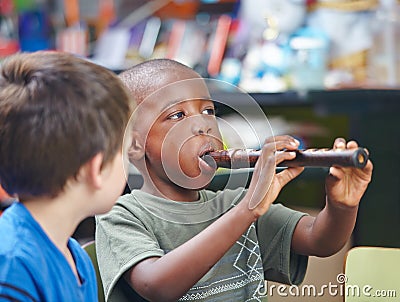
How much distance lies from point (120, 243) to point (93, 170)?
119 millimetres

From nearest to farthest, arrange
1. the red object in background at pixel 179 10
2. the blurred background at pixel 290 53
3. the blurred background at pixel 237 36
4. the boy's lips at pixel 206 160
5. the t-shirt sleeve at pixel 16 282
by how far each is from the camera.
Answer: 1. the t-shirt sleeve at pixel 16 282
2. the boy's lips at pixel 206 160
3. the blurred background at pixel 290 53
4. the blurred background at pixel 237 36
5. the red object in background at pixel 179 10

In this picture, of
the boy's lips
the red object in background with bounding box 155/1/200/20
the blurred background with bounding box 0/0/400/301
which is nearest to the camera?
the boy's lips

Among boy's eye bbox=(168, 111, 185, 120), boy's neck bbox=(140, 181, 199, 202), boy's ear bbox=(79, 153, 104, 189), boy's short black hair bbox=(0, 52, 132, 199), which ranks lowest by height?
boy's neck bbox=(140, 181, 199, 202)

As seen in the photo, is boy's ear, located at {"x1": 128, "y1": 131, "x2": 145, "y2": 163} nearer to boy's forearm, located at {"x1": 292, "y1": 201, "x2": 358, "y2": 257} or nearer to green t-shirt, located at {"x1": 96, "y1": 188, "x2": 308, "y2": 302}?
green t-shirt, located at {"x1": 96, "y1": 188, "x2": 308, "y2": 302}

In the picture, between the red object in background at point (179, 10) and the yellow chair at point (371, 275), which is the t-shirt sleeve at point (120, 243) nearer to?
the yellow chair at point (371, 275)

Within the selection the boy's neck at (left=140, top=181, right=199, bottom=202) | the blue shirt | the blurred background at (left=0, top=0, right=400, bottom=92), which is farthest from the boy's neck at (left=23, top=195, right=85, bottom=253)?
the blurred background at (left=0, top=0, right=400, bottom=92)

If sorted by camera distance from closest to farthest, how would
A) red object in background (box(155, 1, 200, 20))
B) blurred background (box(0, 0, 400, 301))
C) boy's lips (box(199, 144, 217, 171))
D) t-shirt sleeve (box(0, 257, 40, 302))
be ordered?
t-shirt sleeve (box(0, 257, 40, 302))
boy's lips (box(199, 144, 217, 171))
blurred background (box(0, 0, 400, 301))
red object in background (box(155, 1, 200, 20))

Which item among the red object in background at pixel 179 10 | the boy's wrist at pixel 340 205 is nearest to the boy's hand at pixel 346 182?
→ the boy's wrist at pixel 340 205

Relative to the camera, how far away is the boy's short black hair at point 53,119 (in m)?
0.56

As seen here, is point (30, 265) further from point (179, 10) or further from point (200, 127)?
point (179, 10)

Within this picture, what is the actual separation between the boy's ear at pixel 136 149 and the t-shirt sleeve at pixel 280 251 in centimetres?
14

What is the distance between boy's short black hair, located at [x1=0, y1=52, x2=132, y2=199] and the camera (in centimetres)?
56

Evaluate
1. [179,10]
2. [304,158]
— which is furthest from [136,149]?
[179,10]

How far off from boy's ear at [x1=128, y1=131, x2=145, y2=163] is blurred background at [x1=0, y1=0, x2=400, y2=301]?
11 cm
